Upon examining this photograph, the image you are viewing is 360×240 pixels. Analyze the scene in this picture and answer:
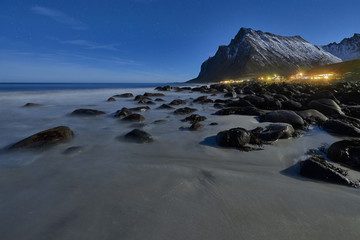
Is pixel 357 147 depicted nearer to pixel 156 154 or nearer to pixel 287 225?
pixel 287 225

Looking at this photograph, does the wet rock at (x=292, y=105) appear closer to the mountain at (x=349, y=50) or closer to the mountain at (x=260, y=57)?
the mountain at (x=260, y=57)

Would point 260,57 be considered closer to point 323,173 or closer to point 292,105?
point 292,105

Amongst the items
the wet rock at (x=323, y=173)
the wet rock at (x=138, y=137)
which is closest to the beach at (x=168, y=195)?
the wet rock at (x=323, y=173)

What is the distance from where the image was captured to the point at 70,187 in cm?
232

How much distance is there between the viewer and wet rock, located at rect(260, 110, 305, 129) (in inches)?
204

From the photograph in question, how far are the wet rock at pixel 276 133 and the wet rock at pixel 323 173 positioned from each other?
4.58 ft

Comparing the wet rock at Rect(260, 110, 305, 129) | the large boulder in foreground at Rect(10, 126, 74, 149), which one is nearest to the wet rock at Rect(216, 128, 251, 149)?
the wet rock at Rect(260, 110, 305, 129)

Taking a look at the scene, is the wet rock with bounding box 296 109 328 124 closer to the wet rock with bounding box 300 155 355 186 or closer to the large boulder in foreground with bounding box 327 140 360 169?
the large boulder in foreground with bounding box 327 140 360 169

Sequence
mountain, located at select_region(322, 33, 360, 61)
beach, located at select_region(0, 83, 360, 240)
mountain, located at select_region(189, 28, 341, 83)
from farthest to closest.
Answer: mountain, located at select_region(322, 33, 360, 61) → mountain, located at select_region(189, 28, 341, 83) → beach, located at select_region(0, 83, 360, 240)

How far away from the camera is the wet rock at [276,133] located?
4.09 m

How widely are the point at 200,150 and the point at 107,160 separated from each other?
5.84 feet

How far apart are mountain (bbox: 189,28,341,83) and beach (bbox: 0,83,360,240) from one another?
124 m

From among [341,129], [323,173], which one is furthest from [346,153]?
[341,129]

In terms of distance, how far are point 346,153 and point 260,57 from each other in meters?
146
